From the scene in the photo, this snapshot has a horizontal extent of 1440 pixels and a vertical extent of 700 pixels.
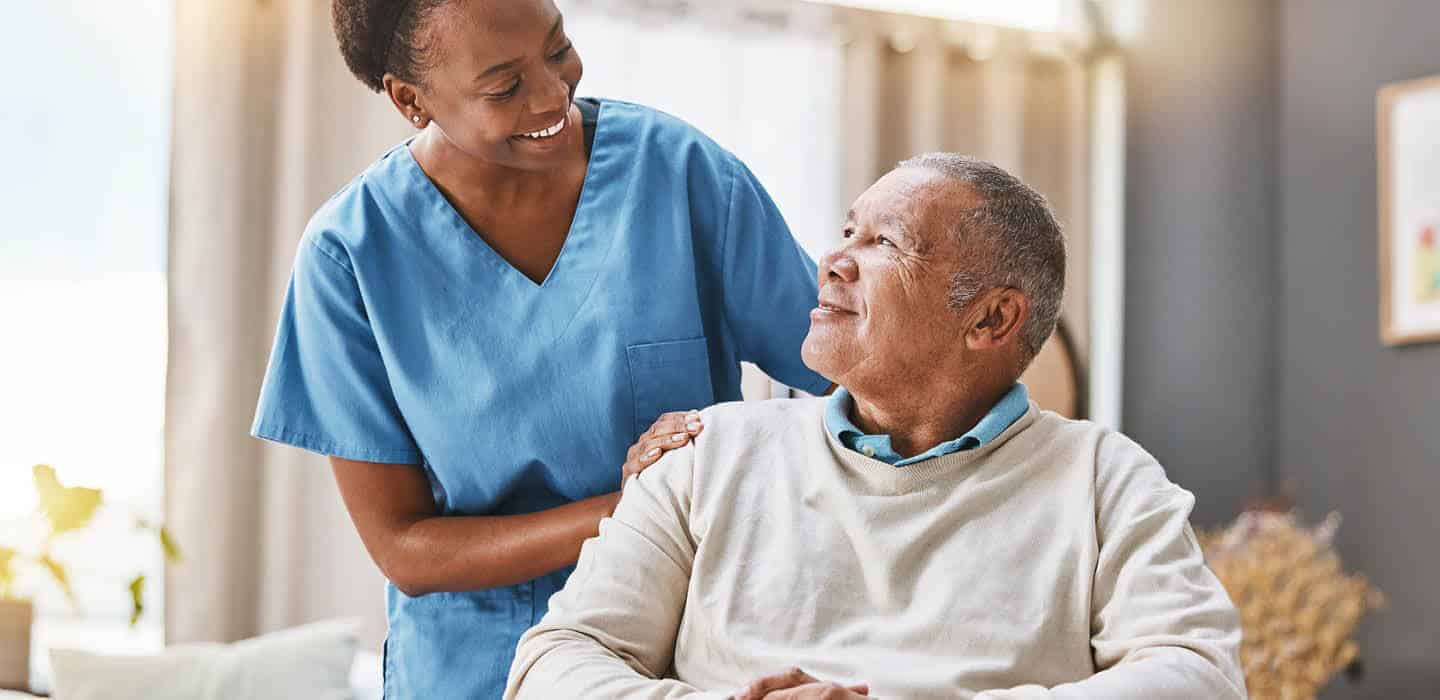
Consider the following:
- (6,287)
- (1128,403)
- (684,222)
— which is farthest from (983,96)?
(684,222)

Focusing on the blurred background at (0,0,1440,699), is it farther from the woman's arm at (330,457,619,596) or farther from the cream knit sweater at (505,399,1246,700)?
the cream knit sweater at (505,399,1246,700)

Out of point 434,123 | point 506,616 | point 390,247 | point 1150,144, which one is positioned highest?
point 1150,144

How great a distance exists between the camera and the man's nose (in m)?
1.47

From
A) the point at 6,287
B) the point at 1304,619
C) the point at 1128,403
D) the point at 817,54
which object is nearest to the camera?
the point at 6,287

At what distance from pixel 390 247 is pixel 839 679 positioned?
2.27 feet

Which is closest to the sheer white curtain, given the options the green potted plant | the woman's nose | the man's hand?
the green potted plant

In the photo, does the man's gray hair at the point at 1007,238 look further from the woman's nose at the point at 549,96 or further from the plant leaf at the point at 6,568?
the plant leaf at the point at 6,568

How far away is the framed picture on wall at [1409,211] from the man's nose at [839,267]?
2891 millimetres

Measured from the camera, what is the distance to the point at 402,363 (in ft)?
Result: 5.20

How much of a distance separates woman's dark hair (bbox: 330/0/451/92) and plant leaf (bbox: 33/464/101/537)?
4.52 feet

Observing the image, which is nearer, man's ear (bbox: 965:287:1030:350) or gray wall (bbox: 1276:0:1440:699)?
man's ear (bbox: 965:287:1030:350)

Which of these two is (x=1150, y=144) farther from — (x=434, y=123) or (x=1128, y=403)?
(x=434, y=123)

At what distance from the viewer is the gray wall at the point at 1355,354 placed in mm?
3881

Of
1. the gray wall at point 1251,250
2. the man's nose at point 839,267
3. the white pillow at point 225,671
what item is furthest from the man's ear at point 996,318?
the gray wall at point 1251,250
